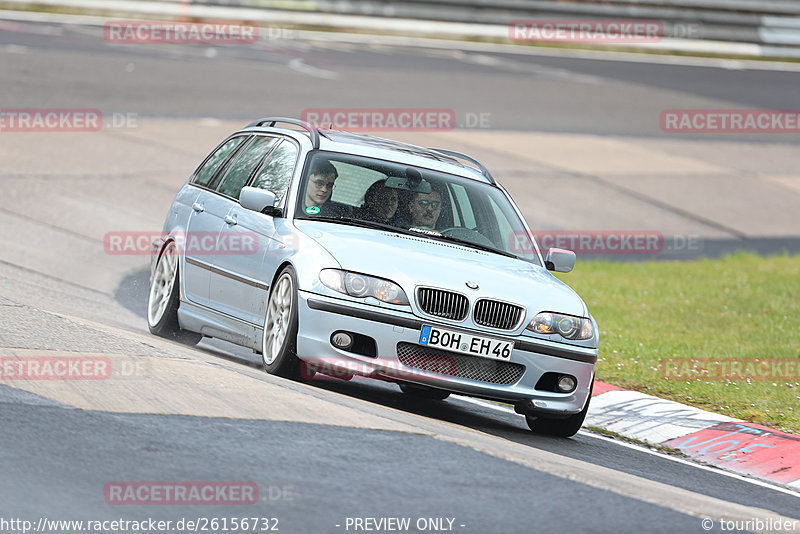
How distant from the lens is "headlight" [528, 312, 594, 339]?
801 cm

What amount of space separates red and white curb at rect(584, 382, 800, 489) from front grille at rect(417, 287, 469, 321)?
2.02 meters

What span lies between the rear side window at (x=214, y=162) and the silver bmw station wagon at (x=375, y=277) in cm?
3

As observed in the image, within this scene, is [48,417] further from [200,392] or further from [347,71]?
[347,71]

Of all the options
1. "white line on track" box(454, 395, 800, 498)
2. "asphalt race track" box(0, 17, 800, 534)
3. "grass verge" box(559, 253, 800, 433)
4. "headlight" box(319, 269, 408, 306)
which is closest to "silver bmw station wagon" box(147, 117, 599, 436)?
"headlight" box(319, 269, 408, 306)

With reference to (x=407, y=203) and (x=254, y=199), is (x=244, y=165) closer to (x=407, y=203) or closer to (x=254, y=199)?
(x=254, y=199)

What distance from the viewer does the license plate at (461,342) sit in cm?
775

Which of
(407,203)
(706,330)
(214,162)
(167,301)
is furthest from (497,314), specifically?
(706,330)

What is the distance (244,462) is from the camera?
5.91m

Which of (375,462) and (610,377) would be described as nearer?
(375,462)

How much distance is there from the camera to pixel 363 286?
7820 mm

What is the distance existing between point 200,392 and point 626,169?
1568 centimetres

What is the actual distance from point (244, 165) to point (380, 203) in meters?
1.40

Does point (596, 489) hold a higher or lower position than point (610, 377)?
higher

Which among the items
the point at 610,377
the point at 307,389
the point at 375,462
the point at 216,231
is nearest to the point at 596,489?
the point at 375,462
